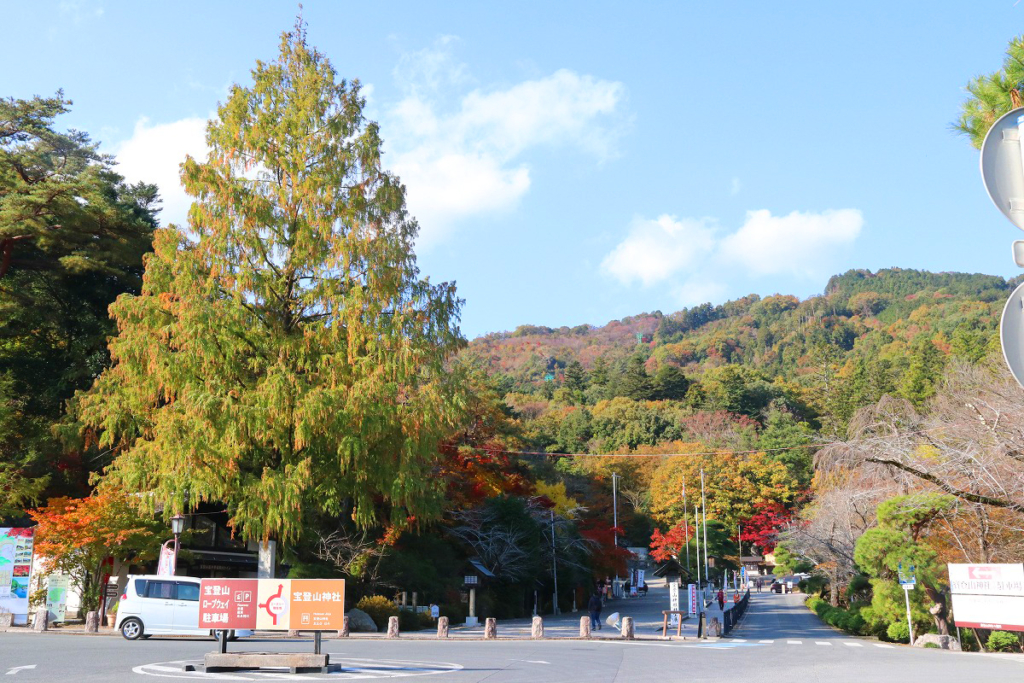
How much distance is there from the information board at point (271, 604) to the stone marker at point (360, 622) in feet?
35.5

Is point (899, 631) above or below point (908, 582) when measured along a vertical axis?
below

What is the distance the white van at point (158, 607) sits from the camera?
19.1 meters

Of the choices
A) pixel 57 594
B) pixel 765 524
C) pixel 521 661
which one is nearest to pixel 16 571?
pixel 57 594

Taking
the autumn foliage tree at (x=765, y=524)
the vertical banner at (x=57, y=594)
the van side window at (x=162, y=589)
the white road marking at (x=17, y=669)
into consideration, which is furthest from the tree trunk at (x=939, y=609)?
the autumn foliage tree at (x=765, y=524)

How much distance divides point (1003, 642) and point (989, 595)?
5.60 meters

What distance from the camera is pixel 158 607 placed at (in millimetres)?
19109

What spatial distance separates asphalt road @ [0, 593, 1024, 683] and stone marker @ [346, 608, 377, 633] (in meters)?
3.56

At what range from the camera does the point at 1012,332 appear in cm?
278

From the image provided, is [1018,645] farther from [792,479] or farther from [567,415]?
[567,415]

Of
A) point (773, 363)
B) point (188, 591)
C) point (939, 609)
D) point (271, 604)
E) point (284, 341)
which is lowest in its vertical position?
point (939, 609)

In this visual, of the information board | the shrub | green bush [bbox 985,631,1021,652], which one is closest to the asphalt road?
the information board

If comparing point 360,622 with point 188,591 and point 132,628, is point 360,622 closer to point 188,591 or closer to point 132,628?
point 188,591

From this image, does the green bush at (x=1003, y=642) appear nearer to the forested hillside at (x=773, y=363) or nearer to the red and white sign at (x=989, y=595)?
the red and white sign at (x=989, y=595)

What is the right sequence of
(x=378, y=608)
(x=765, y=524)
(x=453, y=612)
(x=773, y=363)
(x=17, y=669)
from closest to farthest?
(x=17, y=669) → (x=378, y=608) → (x=453, y=612) → (x=765, y=524) → (x=773, y=363)
